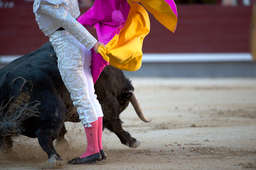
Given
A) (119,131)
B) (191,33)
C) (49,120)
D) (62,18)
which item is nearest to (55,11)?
(62,18)

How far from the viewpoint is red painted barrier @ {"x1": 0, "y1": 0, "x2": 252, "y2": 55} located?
10.3 metres

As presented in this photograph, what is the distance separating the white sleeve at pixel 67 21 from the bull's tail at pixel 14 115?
415mm

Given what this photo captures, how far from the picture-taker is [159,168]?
2385 mm

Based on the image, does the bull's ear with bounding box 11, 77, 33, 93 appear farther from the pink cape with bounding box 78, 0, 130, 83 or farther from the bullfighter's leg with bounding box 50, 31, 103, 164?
the pink cape with bounding box 78, 0, 130, 83

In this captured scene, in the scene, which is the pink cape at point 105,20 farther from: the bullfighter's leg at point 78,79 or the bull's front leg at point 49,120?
the bull's front leg at point 49,120

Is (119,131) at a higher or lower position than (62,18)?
lower

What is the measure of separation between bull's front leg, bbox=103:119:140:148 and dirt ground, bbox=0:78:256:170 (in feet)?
0.13

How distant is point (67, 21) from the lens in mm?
2404

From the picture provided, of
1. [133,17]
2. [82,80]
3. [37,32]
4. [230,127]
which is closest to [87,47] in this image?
[82,80]

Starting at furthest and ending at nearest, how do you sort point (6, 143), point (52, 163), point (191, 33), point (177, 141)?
point (191, 33), point (177, 141), point (6, 143), point (52, 163)

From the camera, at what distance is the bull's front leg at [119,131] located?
3.01m

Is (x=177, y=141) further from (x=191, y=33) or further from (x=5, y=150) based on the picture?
(x=191, y=33)

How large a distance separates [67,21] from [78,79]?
1.00 feet

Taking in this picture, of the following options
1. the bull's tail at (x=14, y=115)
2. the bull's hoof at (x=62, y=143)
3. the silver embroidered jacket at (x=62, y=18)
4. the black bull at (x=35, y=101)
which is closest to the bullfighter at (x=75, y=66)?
the silver embroidered jacket at (x=62, y=18)
